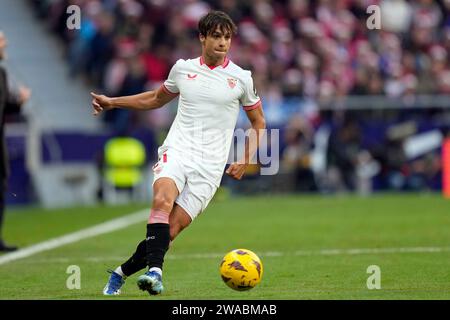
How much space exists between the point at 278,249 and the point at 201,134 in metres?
4.12

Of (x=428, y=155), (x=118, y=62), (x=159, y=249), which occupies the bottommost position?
(x=159, y=249)

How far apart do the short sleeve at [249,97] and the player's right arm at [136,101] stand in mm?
605

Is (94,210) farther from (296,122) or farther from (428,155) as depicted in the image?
(428,155)

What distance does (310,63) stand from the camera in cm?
2611

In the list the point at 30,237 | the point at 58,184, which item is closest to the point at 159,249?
the point at 30,237

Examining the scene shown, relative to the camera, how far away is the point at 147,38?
84.4 ft

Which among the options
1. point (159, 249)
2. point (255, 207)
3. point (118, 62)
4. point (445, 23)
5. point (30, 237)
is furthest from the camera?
point (445, 23)

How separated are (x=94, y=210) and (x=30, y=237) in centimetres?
518

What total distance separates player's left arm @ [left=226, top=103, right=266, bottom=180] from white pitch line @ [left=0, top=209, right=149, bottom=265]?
4003 mm

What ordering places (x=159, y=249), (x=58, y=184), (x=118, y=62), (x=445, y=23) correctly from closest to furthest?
1. (x=159, y=249)
2. (x=58, y=184)
3. (x=118, y=62)
4. (x=445, y=23)

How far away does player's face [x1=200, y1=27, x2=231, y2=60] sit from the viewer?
9153 mm
